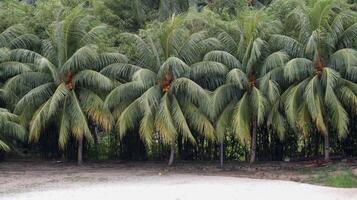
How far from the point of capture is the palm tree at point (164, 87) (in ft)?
66.4

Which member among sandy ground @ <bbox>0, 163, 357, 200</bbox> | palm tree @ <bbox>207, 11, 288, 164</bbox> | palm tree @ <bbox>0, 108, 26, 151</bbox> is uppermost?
palm tree @ <bbox>207, 11, 288, 164</bbox>

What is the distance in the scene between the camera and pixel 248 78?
20891 millimetres

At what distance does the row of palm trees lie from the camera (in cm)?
1984

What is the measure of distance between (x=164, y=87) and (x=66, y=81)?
4.10 meters

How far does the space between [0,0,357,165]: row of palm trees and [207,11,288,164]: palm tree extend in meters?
0.04

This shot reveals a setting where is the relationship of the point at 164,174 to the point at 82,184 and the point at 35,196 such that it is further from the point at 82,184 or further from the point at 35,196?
the point at 35,196

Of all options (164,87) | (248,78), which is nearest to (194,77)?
(164,87)

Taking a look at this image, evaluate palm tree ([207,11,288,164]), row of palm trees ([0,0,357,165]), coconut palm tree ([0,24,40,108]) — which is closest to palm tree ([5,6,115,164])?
row of palm trees ([0,0,357,165])

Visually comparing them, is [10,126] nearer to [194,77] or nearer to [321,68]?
[194,77]

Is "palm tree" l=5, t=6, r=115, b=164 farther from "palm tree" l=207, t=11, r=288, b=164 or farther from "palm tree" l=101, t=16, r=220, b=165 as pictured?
"palm tree" l=207, t=11, r=288, b=164

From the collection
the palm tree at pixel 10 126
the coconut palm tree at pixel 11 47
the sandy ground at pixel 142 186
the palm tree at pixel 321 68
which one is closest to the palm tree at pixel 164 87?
the sandy ground at pixel 142 186

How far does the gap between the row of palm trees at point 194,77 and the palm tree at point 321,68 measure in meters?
0.04

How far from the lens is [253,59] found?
67.4 feet

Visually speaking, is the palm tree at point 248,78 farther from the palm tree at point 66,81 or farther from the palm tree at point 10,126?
the palm tree at point 10,126
